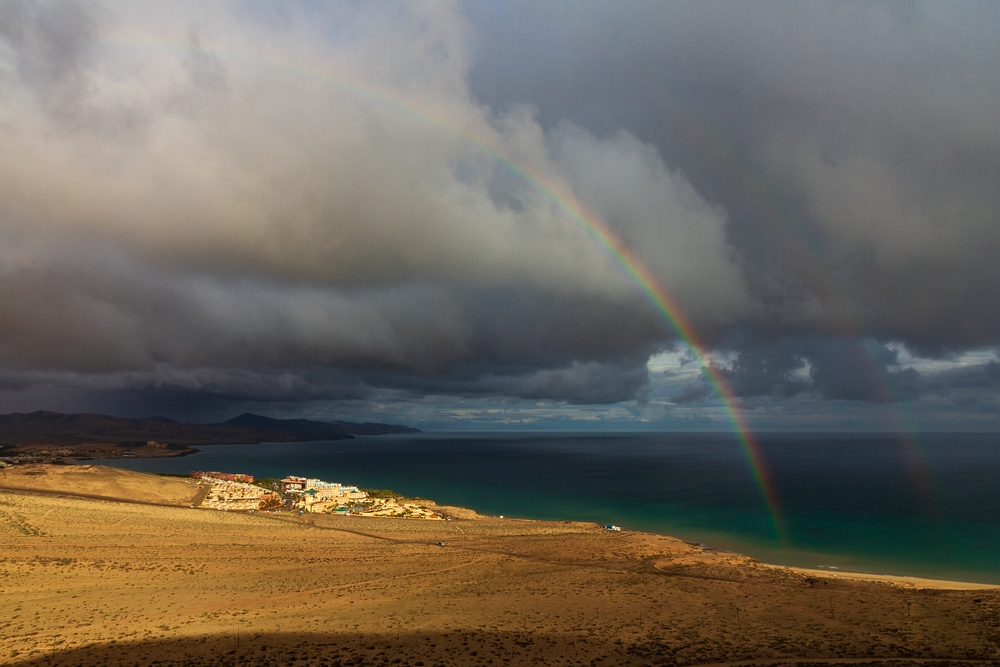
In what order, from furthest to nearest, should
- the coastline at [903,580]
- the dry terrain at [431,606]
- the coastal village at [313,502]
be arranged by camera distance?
1. the coastal village at [313,502]
2. the coastline at [903,580]
3. the dry terrain at [431,606]

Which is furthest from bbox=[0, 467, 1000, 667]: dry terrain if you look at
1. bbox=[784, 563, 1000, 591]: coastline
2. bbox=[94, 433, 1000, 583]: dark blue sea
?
bbox=[94, 433, 1000, 583]: dark blue sea

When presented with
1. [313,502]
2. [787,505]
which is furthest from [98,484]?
[787,505]

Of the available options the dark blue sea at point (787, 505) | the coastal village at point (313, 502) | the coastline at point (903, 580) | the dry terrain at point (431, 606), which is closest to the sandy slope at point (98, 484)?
the coastal village at point (313, 502)

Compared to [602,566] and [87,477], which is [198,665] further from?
[87,477]

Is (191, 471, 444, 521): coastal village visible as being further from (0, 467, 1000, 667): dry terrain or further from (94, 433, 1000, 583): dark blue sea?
(0, 467, 1000, 667): dry terrain

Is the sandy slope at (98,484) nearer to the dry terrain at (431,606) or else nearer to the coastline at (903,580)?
the dry terrain at (431,606)

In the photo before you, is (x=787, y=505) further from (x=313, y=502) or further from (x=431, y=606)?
(x=431, y=606)

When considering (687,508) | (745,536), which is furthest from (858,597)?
(687,508)

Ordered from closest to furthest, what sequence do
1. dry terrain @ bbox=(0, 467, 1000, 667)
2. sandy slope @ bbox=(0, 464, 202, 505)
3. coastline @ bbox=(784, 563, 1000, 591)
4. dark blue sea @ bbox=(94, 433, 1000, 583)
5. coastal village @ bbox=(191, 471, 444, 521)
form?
dry terrain @ bbox=(0, 467, 1000, 667)
coastline @ bbox=(784, 563, 1000, 591)
dark blue sea @ bbox=(94, 433, 1000, 583)
coastal village @ bbox=(191, 471, 444, 521)
sandy slope @ bbox=(0, 464, 202, 505)
